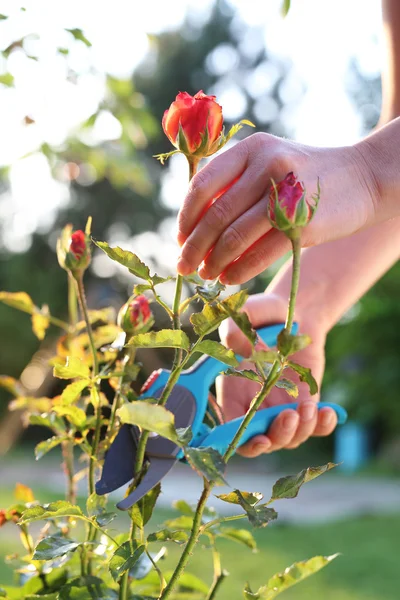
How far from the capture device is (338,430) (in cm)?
812

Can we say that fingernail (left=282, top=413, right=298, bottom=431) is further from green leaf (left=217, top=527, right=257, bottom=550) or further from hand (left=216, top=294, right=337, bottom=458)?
green leaf (left=217, top=527, right=257, bottom=550)

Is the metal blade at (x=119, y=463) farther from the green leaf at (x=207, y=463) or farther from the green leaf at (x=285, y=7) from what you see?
the green leaf at (x=285, y=7)

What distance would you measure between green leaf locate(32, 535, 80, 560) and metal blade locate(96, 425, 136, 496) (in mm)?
50

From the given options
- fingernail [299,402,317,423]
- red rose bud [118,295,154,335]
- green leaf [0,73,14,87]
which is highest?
green leaf [0,73,14,87]

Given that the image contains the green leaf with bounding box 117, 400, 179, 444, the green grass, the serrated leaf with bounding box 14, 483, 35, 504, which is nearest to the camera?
the green leaf with bounding box 117, 400, 179, 444

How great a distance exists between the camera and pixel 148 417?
15.8 inches

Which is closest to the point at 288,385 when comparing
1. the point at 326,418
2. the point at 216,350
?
the point at 216,350

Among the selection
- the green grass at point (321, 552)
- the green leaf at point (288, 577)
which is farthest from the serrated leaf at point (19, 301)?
the green grass at point (321, 552)

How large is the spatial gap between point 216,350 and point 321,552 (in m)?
3.22

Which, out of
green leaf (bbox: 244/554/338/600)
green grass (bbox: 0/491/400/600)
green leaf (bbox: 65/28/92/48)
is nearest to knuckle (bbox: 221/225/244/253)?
green leaf (bbox: 244/554/338/600)

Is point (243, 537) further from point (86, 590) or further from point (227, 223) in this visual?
point (227, 223)

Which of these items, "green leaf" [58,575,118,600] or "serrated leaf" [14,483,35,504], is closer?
"green leaf" [58,575,118,600]

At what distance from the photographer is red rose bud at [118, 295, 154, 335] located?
558 millimetres

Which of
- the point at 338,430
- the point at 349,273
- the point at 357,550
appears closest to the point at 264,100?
the point at 338,430
